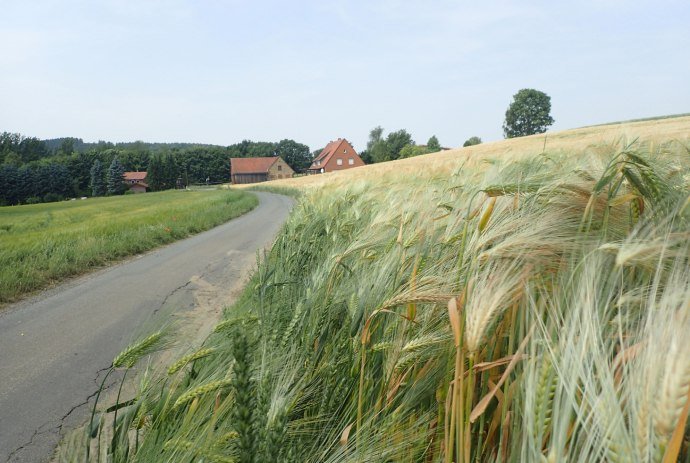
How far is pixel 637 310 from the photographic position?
3.39 feet

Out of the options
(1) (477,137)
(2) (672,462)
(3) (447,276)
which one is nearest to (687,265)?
(2) (672,462)

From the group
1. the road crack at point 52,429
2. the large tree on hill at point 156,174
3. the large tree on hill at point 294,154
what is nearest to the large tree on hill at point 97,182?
the large tree on hill at point 156,174

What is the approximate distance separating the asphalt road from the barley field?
720 mm

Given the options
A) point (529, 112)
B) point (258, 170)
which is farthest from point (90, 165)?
point (529, 112)

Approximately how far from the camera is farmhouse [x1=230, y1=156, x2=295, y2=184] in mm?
98688

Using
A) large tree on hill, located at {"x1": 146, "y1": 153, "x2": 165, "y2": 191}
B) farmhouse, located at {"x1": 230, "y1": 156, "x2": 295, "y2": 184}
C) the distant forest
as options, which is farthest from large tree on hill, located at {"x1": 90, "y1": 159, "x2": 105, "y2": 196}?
farmhouse, located at {"x1": 230, "y1": 156, "x2": 295, "y2": 184}

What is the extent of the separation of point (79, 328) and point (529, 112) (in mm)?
88714

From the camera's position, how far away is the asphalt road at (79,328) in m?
3.16

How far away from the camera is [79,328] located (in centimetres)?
529

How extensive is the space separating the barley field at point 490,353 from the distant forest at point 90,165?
88.0 metres

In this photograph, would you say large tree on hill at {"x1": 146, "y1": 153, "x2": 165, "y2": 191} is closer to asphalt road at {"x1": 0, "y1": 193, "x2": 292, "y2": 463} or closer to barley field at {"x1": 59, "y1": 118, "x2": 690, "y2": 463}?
asphalt road at {"x1": 0, "y1": 193, "x2": 292, "y2": 463}

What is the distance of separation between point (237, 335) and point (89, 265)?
32.4 ft

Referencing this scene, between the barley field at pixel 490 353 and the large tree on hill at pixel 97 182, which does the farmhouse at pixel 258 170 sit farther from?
the barley field at pixel 490 353

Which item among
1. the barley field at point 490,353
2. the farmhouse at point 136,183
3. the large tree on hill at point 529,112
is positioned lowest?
the farmhouse at point 136,183
